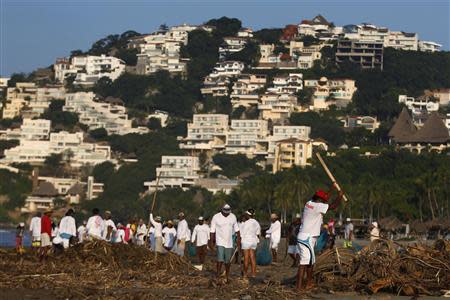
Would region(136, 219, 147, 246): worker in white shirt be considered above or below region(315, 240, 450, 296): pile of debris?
above

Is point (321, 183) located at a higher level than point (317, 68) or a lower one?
lower

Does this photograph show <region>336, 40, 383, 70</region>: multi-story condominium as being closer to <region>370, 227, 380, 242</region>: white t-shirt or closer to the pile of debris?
<region>370, 227, 380, 242</region>: white t-shirt

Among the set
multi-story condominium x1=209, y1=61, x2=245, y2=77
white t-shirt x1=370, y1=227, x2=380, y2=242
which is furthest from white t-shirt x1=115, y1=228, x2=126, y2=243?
multi-story condominium x1=209, y1=61, x2=245, y2=77

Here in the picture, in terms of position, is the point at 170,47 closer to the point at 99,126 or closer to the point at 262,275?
the point at 99,126

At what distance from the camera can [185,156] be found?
14638cm

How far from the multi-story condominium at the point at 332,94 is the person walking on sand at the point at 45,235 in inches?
5561

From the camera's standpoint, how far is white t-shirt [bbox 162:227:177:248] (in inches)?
1139

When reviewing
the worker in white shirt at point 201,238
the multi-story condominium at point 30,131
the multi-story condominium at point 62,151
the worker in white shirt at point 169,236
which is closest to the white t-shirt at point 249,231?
the worker in white shirt at point 201,238

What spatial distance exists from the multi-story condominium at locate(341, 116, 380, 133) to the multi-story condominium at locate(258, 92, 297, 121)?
11835mm

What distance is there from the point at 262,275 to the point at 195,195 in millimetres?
102637

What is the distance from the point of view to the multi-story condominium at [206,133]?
500 ft

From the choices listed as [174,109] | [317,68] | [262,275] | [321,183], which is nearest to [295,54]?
[317,68]

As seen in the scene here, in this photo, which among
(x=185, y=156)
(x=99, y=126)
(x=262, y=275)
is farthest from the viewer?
(x=99, y=126)

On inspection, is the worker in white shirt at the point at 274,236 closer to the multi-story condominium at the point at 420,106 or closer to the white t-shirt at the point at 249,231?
the white t-shirt at the point at 249,231
